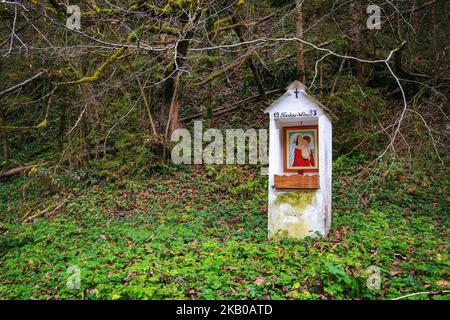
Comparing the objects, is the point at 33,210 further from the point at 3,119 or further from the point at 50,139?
the point at 50,139

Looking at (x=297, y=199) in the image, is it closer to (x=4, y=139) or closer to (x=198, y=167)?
(x=198, y=167)

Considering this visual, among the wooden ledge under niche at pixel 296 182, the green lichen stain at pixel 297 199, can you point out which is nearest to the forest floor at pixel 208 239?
the green lichen stain at pixel 297 199

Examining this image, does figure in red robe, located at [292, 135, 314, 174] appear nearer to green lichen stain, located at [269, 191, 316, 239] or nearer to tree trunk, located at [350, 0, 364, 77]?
green lichen stain, located at [269, 191, 316, 239]

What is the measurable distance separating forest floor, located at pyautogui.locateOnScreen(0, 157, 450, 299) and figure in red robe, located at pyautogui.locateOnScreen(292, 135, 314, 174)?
1203 mm

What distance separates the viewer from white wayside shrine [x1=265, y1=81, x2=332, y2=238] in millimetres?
6539

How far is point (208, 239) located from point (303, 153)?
7.85ft

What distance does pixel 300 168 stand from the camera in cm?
714

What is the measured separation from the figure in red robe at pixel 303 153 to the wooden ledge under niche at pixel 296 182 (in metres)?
0.54

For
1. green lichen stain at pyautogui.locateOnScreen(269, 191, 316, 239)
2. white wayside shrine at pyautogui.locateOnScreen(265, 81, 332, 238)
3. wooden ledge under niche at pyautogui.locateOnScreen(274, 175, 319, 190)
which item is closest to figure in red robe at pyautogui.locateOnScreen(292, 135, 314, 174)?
white wayside shrine at pyautogui.locateOnScreen(265, 81, 332, 238)

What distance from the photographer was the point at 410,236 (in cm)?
621

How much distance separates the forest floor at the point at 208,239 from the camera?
454cm

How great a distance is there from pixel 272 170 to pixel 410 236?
253cm

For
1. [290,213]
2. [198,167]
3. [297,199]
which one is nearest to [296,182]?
[297,199]
